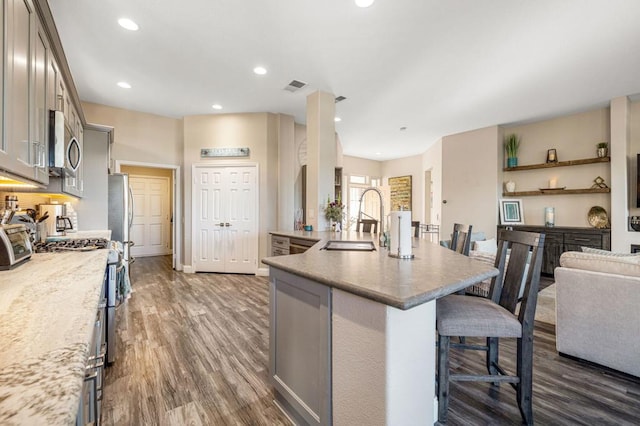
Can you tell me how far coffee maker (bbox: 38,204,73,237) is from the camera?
295cm

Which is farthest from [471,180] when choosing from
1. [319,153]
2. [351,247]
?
[351,247]

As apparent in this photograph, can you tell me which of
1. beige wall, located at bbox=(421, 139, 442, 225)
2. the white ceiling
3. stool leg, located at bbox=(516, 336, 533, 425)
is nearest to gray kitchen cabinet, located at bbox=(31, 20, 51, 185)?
the white ceiling

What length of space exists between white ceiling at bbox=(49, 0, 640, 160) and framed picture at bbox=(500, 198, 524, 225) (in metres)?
1.73

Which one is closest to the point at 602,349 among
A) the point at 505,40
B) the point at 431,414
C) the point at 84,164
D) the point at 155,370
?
the point at 431,414

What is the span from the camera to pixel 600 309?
6.91ft

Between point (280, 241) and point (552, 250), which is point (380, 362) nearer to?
point (280, 241)

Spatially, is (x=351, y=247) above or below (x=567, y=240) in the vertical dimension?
above

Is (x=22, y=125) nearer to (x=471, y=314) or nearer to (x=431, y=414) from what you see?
(x=431, y=414)

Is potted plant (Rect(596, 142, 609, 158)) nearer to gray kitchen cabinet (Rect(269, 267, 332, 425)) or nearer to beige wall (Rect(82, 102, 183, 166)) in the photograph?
gray kitchen cabinet (Rect(269, 267, 332, 425))

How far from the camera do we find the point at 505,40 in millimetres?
2973

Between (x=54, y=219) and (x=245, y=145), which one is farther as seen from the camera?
(x=245, y=145)

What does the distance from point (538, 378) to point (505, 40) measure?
314cm

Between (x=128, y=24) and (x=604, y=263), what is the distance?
4612 mm

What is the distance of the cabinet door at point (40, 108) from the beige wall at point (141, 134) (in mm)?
3667
